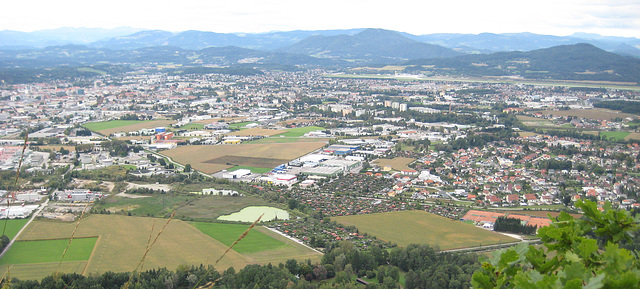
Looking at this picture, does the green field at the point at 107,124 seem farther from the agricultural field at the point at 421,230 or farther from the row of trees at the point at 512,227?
the row of trees at the point at 512,227

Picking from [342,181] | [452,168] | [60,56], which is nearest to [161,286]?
[342,181]

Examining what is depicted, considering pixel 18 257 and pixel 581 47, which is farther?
pixel 581 47

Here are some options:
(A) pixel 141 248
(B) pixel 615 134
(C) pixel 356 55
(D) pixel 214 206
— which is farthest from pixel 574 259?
(C) pixel 356 55

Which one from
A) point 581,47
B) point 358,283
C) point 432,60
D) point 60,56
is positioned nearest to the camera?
point 358,283

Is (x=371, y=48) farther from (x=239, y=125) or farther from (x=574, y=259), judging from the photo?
(x=574, y=259)

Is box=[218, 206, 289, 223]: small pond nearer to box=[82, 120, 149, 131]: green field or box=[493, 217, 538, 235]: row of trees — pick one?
box=[493, 217, 538, 235]: row of trees

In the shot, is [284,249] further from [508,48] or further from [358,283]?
[508,48]

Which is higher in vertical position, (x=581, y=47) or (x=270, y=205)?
(x=581, y=47)
